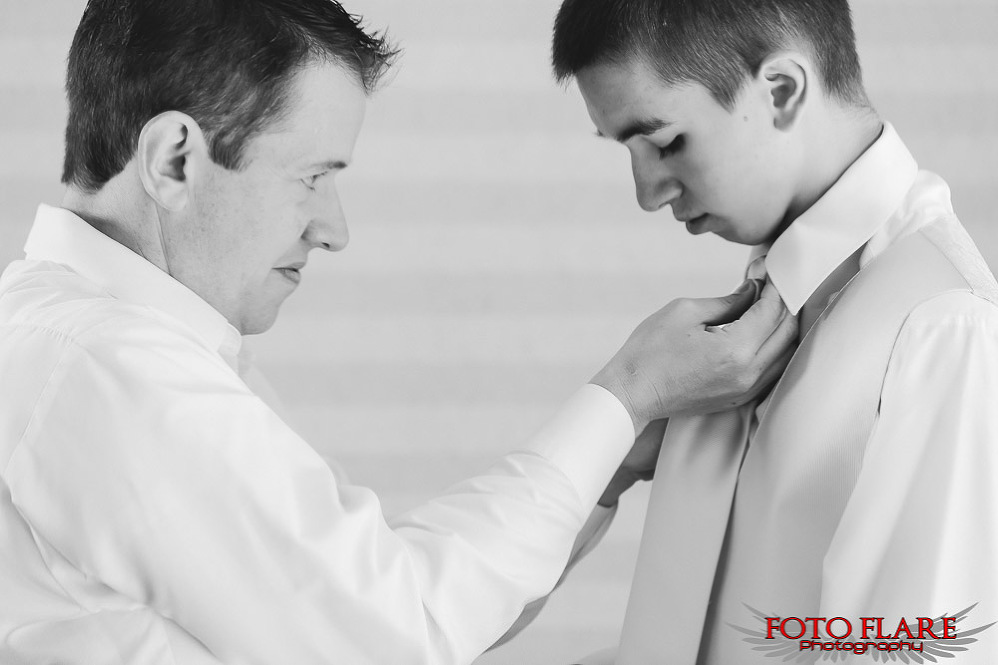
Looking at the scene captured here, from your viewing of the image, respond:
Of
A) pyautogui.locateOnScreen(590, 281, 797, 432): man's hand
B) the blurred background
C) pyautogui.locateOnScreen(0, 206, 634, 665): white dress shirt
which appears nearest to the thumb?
pyautogui.locateOnScreen(590, 281, 797, 432): man's hand

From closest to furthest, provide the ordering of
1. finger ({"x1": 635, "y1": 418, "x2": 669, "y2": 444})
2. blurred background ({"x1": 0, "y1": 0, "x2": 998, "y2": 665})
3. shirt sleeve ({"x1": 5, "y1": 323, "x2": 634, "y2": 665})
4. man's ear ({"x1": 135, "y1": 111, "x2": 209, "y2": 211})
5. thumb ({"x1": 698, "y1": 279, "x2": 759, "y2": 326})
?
1. shirt sleeve ({"x1": 5, "y1": 323, "x2": 634, "y2": 665})
2. man's ear ({"x1": 135, "y1": 111, "x2": 209, "y2": 211})
3. thumb ({"x1": 698, "y1": 279, "x2": 759, "y2": 326})
4. finger ({"x1": 635, "y1": 418, "x2": 669, "y2": 444})
5. blurred background ({"x1": 0, "y1": 0, "x2": 998, "y2": 665})

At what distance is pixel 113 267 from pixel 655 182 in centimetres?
57

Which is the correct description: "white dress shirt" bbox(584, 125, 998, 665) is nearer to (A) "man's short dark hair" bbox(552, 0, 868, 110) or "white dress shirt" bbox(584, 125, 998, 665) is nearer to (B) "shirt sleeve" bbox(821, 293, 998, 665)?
(B) "shirt sleeve" bbox(821, 293, 998, 665)

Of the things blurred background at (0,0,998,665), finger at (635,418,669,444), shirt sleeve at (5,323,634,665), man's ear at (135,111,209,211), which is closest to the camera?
shirt sleeve at (5,323,634,665)

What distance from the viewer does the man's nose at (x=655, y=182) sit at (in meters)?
1.21

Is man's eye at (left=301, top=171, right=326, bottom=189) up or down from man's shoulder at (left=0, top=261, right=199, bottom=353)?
up

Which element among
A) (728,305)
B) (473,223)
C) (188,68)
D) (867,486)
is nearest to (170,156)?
(188,68)

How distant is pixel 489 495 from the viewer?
1167mm

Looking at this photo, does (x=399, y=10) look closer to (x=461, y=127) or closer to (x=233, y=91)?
(x=461, y=127)

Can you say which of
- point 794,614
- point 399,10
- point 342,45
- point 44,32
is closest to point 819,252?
point 794,614

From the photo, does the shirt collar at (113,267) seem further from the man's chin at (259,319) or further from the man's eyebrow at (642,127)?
the man's eyebrow at (642,127)

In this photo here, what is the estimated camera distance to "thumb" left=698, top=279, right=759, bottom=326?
1.23 meters

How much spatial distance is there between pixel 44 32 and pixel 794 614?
178 centimetres

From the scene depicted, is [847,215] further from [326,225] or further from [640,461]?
[326,225]
